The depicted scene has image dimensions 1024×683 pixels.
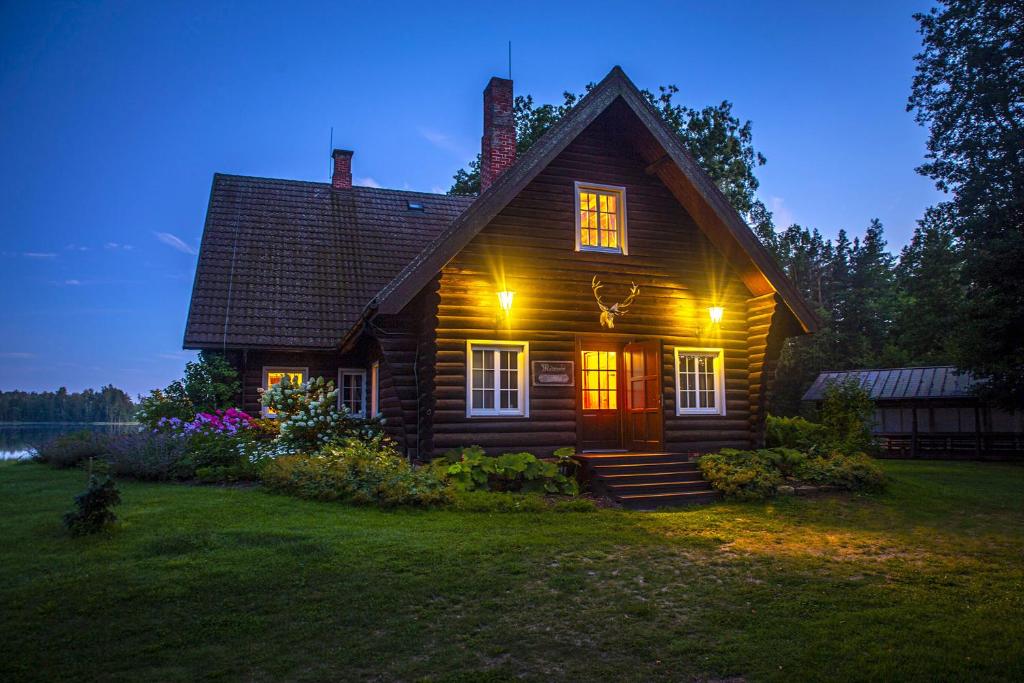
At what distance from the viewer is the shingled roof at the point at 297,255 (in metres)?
17.1

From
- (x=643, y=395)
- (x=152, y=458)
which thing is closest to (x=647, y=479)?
(x=643, y=395)

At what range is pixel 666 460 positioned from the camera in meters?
12.9

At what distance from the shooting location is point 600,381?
1509 centimetres

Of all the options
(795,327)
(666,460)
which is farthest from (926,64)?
(666,460)

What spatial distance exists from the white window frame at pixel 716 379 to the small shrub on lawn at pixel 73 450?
39.2ft

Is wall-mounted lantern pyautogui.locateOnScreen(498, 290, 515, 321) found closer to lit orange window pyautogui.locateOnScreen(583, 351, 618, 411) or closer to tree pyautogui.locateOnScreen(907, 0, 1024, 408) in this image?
lit orange window pyautogui.locateOnScreen(583, 351, 618, 411)

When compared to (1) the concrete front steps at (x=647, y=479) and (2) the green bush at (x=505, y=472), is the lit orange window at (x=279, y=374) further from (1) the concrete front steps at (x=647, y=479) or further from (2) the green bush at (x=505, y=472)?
(1) the concrete front steps at (x=647, y=479)

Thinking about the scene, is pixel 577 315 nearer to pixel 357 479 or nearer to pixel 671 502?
pixel 671 502

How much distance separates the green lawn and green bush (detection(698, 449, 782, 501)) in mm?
1706

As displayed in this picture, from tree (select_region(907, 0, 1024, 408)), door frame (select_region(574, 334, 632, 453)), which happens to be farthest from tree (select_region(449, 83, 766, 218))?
door frame (select_region(574, 334, 632, 453))

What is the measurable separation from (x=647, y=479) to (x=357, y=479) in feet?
16.4

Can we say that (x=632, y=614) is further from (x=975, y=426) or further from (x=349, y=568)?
(x=975, y=426)

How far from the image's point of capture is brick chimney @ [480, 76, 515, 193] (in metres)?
17.0

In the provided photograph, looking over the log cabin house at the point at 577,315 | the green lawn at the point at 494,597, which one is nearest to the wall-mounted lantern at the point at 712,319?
the log cabin house at the point at 577,315
